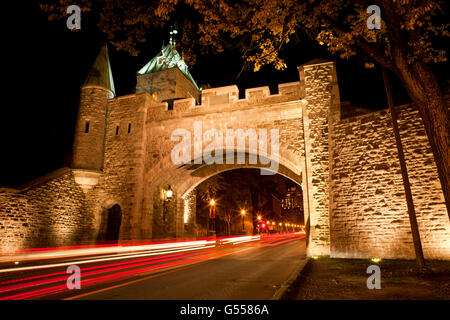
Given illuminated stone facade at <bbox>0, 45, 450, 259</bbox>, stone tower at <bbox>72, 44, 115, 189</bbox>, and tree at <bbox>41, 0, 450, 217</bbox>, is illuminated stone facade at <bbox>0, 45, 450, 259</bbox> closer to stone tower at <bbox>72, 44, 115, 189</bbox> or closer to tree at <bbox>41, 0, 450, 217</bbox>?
stone tower at <bbox>72, 44, 115, 189</bbox>

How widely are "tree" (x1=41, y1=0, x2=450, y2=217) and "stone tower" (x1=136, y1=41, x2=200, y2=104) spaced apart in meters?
16.2

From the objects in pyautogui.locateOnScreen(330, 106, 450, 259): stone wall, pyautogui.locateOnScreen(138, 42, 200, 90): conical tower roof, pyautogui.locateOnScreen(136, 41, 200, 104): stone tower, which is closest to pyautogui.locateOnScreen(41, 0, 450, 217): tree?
pyautogui.locateOnScreen(330, 106, 450, 259): stone wall


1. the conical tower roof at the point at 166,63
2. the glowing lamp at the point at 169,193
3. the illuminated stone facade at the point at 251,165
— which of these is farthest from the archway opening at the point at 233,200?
the conical tower roof at the point at 166,63

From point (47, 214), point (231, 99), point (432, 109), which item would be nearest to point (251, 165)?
point (231, 99)

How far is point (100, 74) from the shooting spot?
18281 mm

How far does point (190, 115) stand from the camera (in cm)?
1573

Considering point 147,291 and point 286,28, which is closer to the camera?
point 147,291

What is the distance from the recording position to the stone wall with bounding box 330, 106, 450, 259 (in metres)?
9.24

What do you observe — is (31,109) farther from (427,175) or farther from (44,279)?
(427,175)

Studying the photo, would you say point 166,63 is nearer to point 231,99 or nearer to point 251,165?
point 231,99

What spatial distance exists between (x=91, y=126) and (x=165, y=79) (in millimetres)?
10378

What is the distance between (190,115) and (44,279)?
11189 mm

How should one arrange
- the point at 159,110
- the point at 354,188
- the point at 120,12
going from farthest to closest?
the point at 159,110, the point at 354,188, the point at 120,12
